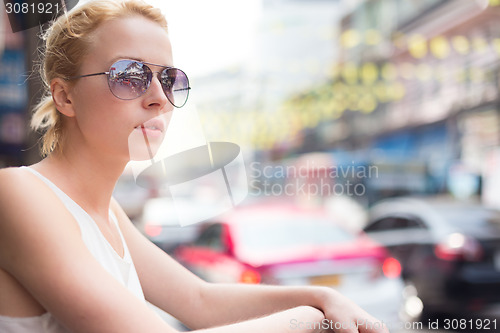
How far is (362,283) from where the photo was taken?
140 inches

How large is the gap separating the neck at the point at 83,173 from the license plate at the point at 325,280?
8.54ft

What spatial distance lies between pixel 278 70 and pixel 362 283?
7.52m

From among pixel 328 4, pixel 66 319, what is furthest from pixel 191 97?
pixel 328 4

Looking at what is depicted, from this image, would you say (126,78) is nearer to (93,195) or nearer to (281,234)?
(93,195)

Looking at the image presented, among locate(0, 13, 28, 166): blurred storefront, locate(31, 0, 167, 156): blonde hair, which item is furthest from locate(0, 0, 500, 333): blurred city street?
locate(31, 0, 167, 156): blonde hair

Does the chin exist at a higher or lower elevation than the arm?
higher

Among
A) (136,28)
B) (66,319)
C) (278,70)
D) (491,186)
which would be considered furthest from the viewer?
(491,186)

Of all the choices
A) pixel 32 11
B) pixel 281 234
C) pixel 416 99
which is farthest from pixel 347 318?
pixel 416 99

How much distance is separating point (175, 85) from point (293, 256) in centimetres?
284

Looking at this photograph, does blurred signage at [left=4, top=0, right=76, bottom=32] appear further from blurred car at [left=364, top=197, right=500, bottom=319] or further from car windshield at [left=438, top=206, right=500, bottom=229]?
car windshield at [left=438, top=206, right=500, bottom=229]

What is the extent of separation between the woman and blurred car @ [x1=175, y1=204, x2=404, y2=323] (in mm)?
2095

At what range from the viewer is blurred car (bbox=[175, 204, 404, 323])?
342cm

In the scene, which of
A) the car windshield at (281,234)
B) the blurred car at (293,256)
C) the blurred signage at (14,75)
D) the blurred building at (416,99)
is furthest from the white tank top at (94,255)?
the blurred building at (416,99)

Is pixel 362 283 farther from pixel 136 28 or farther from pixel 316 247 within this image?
pixel 136 28
